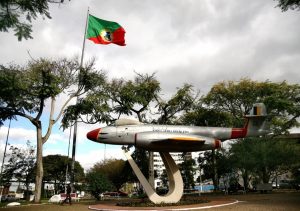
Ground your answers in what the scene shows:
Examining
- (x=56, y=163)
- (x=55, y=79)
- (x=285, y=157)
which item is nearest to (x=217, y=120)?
(x=285, y=157)

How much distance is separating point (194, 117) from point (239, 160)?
9291 mm

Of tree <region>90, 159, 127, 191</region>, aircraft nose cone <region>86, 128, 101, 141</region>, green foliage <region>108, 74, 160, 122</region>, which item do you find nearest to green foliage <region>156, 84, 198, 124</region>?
green foliage <region>108, 74, 160, 122</region>

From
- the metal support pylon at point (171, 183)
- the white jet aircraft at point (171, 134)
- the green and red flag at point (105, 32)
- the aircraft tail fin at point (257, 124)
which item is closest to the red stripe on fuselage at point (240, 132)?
the white jet aircraft at point (171, 134)

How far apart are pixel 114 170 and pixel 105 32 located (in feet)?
217

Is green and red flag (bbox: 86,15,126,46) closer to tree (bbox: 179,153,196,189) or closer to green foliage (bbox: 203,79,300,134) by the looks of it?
green foliage (bbox: 203,79,300,134)

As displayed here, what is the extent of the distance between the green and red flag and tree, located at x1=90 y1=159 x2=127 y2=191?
196 ft

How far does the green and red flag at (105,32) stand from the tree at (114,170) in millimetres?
59691

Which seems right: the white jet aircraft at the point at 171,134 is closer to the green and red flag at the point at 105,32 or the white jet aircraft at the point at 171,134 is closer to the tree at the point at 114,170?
the green and red flag at the point at 105,32

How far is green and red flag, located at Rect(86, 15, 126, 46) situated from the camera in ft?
112

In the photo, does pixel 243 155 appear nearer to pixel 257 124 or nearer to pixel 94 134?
pixel 257 124

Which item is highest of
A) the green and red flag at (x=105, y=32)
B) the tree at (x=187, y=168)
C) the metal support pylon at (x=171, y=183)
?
the green and red flag at (x=105, y=32)

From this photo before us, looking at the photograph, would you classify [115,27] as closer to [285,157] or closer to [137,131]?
[137,131]

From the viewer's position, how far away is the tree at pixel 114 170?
301 ft

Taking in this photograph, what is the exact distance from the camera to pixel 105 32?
3444cm
